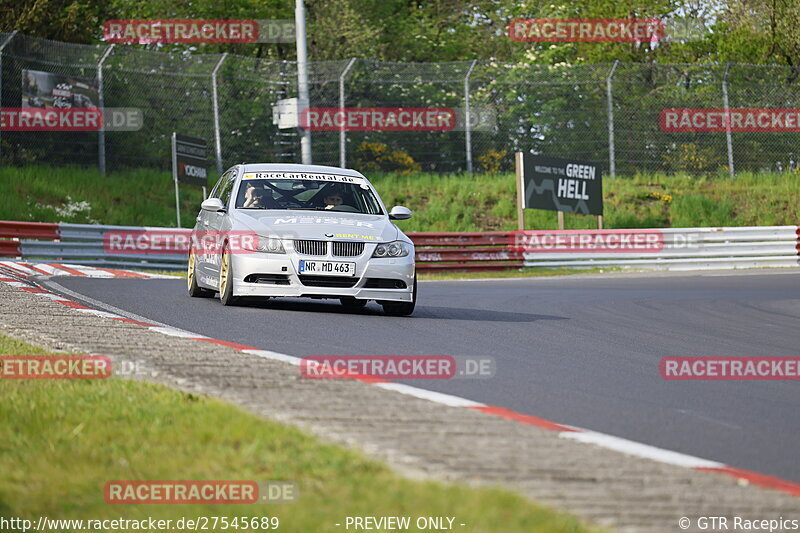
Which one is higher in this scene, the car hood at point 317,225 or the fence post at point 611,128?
the fence post at point 611,128

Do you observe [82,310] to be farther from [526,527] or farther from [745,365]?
[526,527]

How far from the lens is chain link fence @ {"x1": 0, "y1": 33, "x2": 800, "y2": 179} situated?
1168 inches

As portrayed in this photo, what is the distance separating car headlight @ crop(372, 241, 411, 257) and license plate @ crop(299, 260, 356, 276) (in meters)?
0.32

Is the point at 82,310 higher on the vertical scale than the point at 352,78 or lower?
lower

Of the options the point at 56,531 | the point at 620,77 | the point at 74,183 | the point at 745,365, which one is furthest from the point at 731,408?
the point at 620,77

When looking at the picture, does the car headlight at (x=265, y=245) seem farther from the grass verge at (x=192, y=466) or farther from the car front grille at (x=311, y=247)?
the grass verge at (x=192, y=466)

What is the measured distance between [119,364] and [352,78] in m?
25.2

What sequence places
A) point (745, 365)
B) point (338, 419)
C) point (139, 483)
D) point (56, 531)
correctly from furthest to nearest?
point (745, 365) → point (338, 419) → point (139, 483) → point (56, 531)

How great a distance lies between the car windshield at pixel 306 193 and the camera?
14016mm

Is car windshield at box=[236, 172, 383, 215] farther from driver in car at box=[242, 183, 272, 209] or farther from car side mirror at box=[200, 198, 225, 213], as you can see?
car side mirror at box=[200, 198, 225, 213]

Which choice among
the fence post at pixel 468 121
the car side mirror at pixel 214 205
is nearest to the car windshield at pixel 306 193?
the car side mirror at pixel 214 205

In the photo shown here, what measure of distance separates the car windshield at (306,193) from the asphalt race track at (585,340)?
1.11 m

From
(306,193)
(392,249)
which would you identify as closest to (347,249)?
(392,249)

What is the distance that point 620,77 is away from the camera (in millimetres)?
32656
